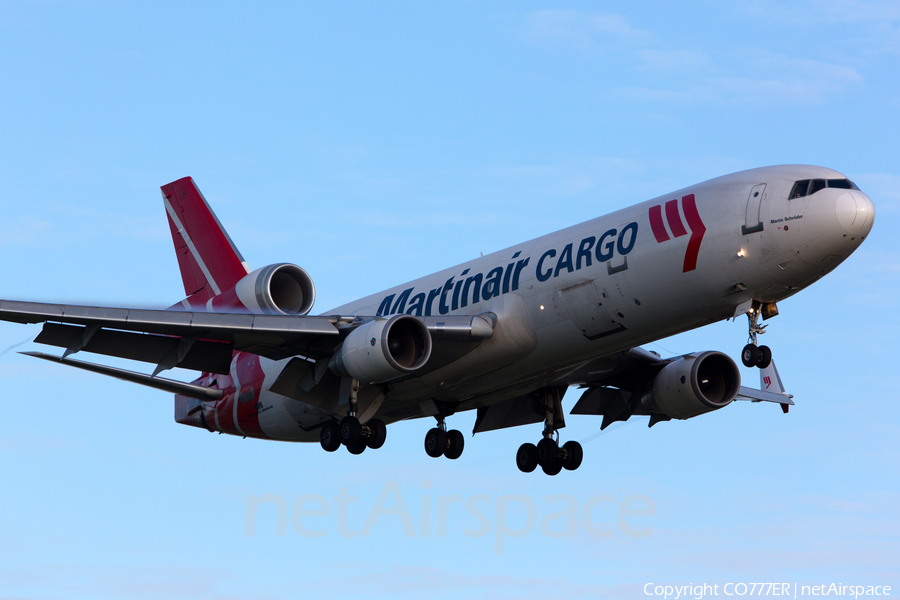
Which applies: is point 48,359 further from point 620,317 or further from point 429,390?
point 620,317

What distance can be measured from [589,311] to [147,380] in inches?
529

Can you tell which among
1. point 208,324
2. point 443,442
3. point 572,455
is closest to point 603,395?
point 572,455

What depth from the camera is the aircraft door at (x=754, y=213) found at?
88.3 ft

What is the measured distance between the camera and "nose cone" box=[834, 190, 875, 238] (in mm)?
25953

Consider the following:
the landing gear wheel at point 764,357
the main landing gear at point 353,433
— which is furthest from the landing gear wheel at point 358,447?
the landing gear wheel at point 764,357

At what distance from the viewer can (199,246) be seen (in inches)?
1586

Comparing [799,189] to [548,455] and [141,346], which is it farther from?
[141,346]

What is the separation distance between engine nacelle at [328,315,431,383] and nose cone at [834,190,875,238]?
10.2 m

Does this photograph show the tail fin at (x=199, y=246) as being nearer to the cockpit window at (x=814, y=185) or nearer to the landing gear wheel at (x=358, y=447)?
the landing gear wheel at (x=358, y=447)

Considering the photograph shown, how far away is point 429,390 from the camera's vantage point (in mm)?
32594

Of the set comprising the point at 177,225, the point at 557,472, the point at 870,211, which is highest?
the point at 177,225

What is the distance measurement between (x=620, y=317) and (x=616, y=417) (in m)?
9.27

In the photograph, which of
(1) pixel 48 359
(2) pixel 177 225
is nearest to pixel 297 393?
(1) pixel 48 359

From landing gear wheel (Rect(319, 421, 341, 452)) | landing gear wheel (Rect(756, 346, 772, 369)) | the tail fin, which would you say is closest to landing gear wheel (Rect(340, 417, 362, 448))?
landing gear wheel (Rect(319, 421, 341, 452))
